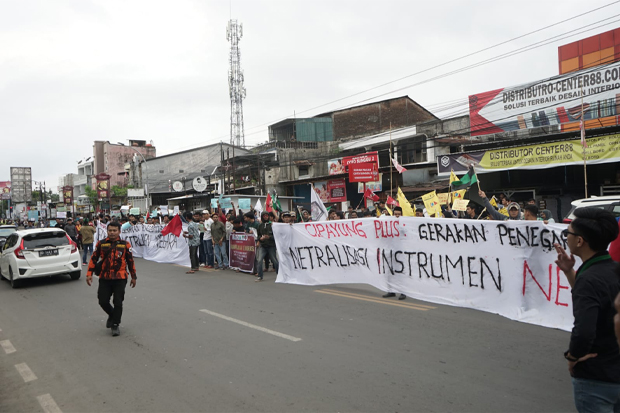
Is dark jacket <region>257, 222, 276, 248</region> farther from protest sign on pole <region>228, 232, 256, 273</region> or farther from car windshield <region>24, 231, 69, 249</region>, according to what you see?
car windshield <region>24, 231, 69, 249</region>

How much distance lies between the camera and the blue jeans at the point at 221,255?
13.7 m

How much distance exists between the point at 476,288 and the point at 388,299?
5.76 feet

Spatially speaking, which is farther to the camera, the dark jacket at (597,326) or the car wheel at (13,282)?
the car wheel at (13,282)

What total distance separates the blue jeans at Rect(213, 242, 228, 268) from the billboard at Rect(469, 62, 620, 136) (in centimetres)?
1241

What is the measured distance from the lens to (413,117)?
4100 centimetres

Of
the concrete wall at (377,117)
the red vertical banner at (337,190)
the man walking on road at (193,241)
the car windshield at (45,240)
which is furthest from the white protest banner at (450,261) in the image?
the concrete wall at (377,117)

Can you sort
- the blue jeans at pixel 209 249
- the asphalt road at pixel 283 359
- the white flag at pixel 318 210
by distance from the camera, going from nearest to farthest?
the asphalt road at pixel 283 359, the white flag at pixel 318 210, the blue jeans at pixel 209 249

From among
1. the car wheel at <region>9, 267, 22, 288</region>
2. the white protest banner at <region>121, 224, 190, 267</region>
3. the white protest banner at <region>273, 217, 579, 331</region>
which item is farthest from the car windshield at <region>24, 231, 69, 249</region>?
the white protest banner at <region>273, 217, 579, 331</region>

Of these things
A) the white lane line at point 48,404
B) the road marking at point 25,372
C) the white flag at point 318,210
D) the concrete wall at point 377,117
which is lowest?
the road marking at point 25,372

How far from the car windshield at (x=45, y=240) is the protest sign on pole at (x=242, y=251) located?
4567 millimetres

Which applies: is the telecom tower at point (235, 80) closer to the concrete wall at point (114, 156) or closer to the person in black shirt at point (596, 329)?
the concrete wall at point (114, 156)

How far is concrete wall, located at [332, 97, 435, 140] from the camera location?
133 feet

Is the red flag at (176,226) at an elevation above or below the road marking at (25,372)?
above

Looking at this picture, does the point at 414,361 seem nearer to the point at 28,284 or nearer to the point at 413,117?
the point at 28,284
